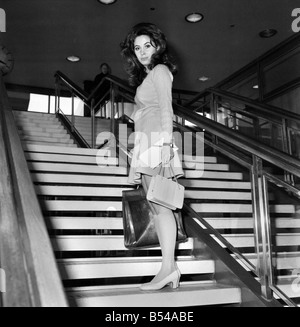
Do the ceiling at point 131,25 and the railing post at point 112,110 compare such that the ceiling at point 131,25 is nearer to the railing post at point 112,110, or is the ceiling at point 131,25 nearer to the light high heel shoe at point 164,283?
the railing post at point 112,110

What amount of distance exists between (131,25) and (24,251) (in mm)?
8188

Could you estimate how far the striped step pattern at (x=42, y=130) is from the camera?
6.83 metres

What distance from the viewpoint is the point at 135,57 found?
2.84 meters

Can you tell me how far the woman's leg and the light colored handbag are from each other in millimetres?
77

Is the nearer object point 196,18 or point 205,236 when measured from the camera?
point 205,236

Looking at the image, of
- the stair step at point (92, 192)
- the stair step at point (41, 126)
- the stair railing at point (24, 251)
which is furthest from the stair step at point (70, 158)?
the stair step at point (41, 126)

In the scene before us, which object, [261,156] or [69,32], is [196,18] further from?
[261,156]

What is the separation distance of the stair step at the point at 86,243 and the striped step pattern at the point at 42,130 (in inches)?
139

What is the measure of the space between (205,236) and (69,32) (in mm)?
7402

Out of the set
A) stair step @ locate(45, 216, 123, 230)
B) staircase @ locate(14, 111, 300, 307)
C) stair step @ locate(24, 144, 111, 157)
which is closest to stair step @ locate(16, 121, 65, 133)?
stair step @ locate(24, 144, 111, 157)

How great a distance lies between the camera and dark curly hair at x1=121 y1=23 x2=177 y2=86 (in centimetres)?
267

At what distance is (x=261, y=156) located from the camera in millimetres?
2572

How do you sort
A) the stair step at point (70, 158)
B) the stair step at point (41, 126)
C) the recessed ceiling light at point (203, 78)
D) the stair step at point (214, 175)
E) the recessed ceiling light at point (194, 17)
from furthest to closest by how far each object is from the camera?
the recessed ceiling light at point (203, 78) < the recessed ceiling light at point (194, 17) < the stair step at point (41, 126) < the stair step at point (214, 175) < the stair step at point (70, 158)
